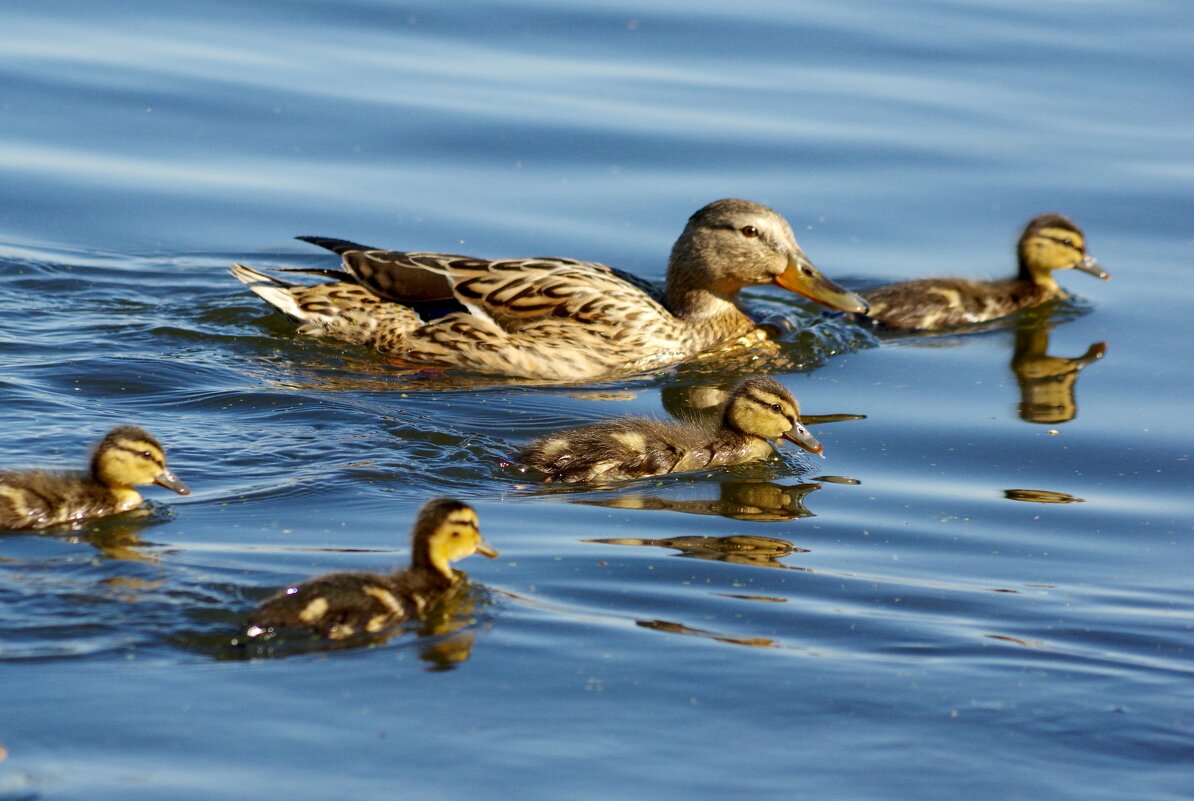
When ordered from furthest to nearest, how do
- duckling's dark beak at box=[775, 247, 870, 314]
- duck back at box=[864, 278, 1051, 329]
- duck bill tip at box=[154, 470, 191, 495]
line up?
duck back at box=[864, 278, 1051, 329] < duckling's dark beak at box=[775, 247, 870, 314] < duck bill tip at box=[154, 470, 191, 495]

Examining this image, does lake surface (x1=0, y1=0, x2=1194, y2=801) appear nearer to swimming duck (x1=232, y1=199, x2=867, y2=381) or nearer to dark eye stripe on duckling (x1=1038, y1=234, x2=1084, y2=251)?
swimming duck (x1=232, y1=199, x2=867, y2=381)

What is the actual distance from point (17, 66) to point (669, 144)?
4.74m

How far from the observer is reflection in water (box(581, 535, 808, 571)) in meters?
7.16

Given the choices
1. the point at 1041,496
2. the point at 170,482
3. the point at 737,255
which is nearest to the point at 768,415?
the point at 1041,496

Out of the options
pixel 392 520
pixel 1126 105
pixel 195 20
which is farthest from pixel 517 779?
pixel 195 20

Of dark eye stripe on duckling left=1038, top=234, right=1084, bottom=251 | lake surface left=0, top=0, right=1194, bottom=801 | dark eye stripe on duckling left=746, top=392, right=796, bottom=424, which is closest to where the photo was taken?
lake surface left=0, top=0, right=1194, bottom=801

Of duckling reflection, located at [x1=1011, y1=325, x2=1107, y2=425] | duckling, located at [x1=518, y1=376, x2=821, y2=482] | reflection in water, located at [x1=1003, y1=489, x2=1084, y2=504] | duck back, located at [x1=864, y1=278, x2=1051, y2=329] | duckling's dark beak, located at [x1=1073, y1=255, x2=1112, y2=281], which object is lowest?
reflection in water, located at [x1=1003, y1=489, x2=1084, y2=504]

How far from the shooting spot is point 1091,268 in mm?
11664

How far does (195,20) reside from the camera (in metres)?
15.2

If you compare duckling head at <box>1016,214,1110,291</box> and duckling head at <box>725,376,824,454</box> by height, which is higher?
duckling head at <box>1016,214,1110,291</box>

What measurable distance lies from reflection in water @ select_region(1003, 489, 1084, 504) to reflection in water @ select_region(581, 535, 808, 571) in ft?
4.28

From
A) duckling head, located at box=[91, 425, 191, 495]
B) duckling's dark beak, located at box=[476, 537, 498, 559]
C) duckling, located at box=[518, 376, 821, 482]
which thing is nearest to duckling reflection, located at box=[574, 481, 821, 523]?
duckling, located at box=[518, 376, 821, 482]

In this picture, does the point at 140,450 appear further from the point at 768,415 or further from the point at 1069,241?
the point at 1069,241

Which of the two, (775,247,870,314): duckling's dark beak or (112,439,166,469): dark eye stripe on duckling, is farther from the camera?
(775,247,870,314): duckling's dark beak
